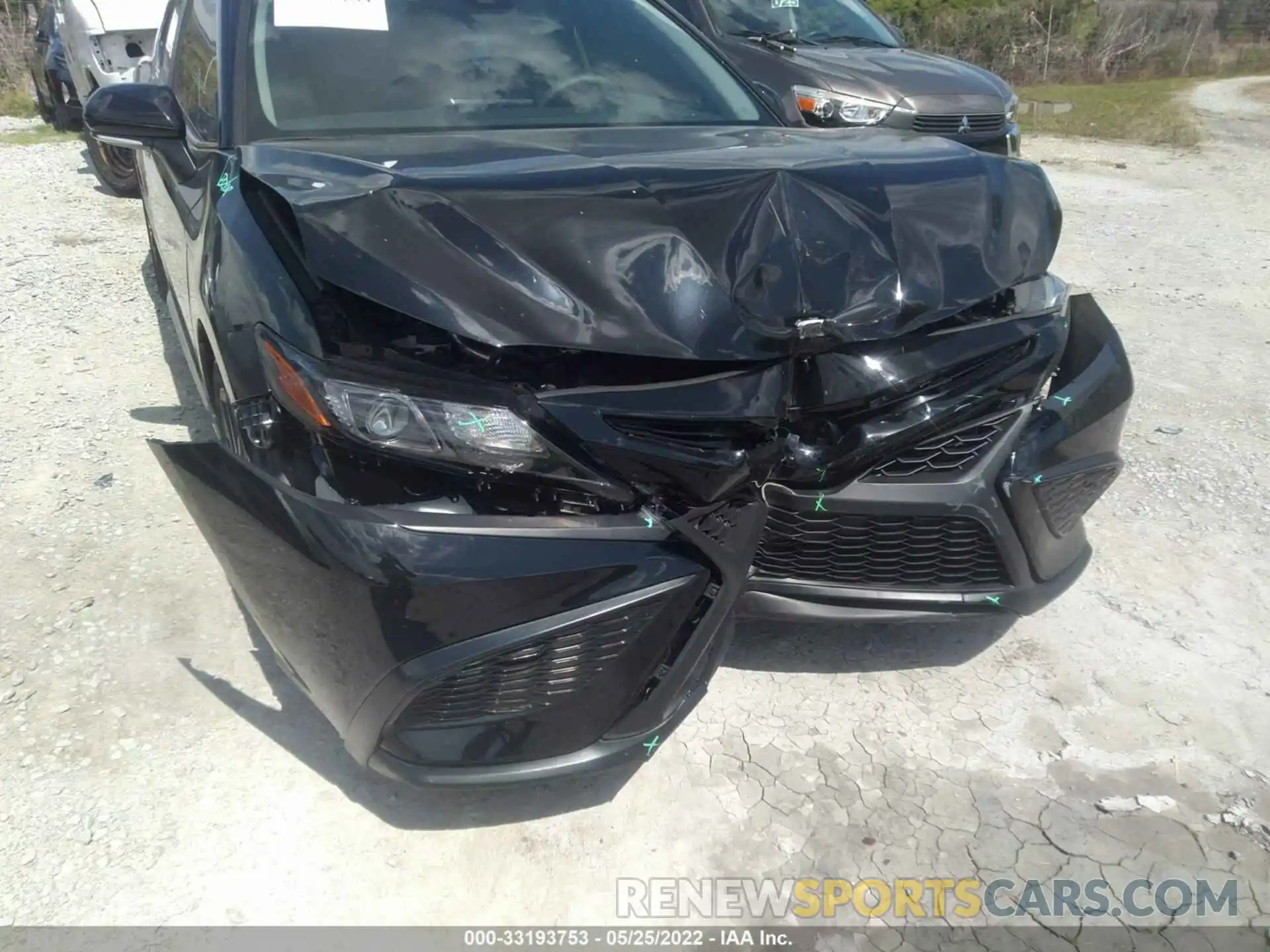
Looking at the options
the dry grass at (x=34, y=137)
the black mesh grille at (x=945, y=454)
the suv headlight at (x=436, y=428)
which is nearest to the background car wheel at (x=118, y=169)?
the dry grass at (x=34, y=137)

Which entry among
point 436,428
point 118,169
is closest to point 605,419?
point 436,428

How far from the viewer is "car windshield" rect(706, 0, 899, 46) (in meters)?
7.33

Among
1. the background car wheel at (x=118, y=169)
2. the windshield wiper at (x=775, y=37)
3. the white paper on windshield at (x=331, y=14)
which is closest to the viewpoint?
the white paper on windshield at (x=331, y=14)

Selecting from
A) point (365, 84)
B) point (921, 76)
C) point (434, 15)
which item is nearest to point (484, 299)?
point (365, 84)

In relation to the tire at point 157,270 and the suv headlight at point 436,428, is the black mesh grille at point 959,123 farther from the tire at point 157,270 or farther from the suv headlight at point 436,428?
the suv headlight at point 436,428

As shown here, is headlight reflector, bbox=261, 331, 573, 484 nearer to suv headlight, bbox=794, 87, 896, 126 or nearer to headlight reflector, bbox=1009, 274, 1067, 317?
headlight reflector, bbox=1009, 274, 1067, 317

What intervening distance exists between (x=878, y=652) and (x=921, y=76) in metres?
5.40

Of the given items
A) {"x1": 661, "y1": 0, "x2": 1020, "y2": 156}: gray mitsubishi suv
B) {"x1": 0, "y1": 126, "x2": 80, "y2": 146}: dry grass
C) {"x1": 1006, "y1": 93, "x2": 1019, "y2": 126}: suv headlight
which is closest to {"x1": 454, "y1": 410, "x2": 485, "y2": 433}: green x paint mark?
{"x1": 661, "y1": 0, "x2": 1020, "y2": 156}: gray mitsubishi suv

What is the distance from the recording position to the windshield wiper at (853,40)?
24.2 ft

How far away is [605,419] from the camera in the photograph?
1838 millimetres

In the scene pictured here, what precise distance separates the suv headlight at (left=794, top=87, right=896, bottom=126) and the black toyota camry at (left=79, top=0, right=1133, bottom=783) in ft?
14.5

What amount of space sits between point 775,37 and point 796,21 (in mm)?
331

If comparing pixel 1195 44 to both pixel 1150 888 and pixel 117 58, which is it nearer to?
pixel 117 58

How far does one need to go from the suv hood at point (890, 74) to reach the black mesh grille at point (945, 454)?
505 cm
